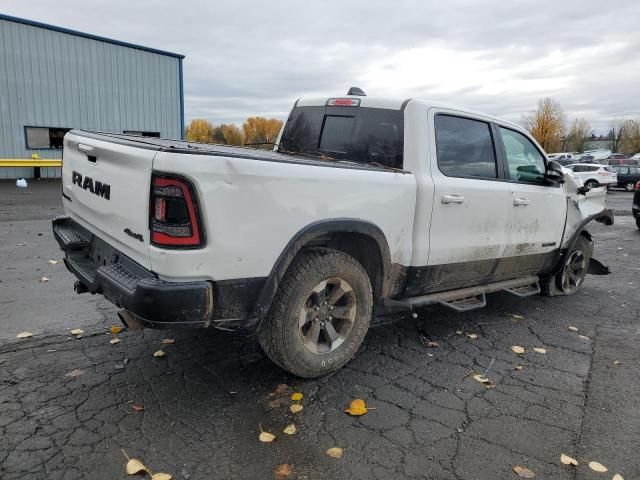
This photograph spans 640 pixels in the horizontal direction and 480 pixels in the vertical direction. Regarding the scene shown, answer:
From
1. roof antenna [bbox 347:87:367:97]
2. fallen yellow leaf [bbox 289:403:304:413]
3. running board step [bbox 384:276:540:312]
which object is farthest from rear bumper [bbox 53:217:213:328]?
roof antenna [bbox 347:87:367:97]

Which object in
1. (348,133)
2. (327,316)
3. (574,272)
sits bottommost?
(574,272)

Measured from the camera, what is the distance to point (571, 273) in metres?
6.21

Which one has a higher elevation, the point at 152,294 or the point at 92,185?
the point at 92,185

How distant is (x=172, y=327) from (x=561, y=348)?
3.37 metres

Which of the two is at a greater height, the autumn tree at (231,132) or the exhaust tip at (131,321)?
the autumn tree at (231,132)

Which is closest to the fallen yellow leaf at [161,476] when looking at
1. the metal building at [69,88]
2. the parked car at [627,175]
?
the metal building at [69,88]

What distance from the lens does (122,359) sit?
3.86 metres

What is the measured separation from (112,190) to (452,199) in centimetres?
251

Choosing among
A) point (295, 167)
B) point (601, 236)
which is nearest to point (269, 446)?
point (295, 167)

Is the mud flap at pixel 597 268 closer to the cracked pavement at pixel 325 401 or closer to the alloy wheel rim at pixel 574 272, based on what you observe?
the alloy wheel rim at pixel 574 272

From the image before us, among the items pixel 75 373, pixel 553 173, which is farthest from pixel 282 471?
pixel 553 173

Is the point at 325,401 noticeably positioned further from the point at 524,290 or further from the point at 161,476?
the point at 524,290

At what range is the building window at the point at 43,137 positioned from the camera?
20.8m

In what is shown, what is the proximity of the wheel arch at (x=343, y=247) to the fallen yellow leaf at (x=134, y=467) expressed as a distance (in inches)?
38.4
